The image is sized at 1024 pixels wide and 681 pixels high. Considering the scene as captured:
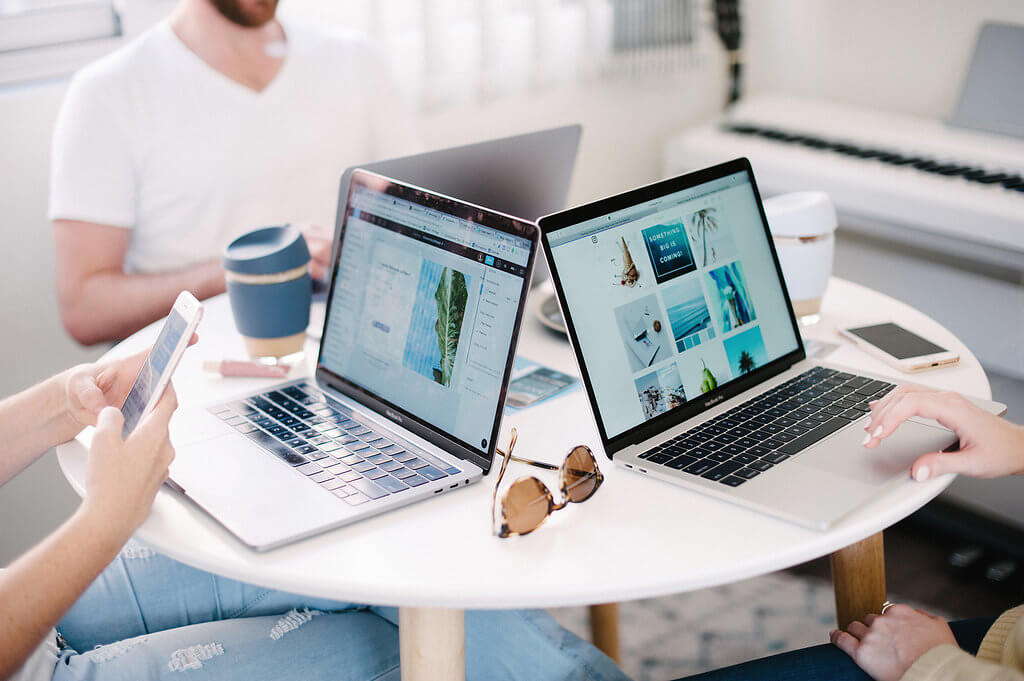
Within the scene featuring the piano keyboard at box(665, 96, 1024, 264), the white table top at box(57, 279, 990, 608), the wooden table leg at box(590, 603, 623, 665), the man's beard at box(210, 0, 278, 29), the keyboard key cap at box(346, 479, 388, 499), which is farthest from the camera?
the piano keyboard at box(665, 96, 1024, 264)

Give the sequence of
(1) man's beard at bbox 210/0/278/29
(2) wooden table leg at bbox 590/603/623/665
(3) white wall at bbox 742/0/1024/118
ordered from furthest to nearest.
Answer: (3) white wall at bbox 742/0/1024/118 < (1) man's beard at bbox 210/0/278/29 < (2) wooden table leg at bbox 590/603/623/665

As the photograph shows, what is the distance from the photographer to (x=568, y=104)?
2510mm

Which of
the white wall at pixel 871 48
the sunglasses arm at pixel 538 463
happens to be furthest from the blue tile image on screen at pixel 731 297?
the white wall at pixel 871 48

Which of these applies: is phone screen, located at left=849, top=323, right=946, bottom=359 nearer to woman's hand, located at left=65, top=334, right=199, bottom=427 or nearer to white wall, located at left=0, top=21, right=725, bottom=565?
woman's hand, located at left=65, top=334, right=199, bottom=427

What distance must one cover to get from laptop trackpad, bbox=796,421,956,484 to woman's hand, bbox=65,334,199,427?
2.30 ft

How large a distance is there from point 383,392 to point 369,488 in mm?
163

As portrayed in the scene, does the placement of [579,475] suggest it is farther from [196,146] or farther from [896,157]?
[896,157]

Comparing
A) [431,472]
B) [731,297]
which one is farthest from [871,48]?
[431,472]

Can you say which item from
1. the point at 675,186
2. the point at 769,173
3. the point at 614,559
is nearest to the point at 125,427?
the point at 614,559

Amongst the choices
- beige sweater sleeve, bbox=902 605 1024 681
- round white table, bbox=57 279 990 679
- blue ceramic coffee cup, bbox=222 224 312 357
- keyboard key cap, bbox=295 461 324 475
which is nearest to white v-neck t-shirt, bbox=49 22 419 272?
Answer: blue ceramic coffee cup, bbox=222 224 312 357

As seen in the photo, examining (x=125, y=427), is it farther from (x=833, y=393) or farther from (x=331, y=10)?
(x=331, y=10)

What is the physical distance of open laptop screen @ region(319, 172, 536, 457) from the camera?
920mm

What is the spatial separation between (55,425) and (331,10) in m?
1.28

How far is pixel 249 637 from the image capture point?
105 centimetres
